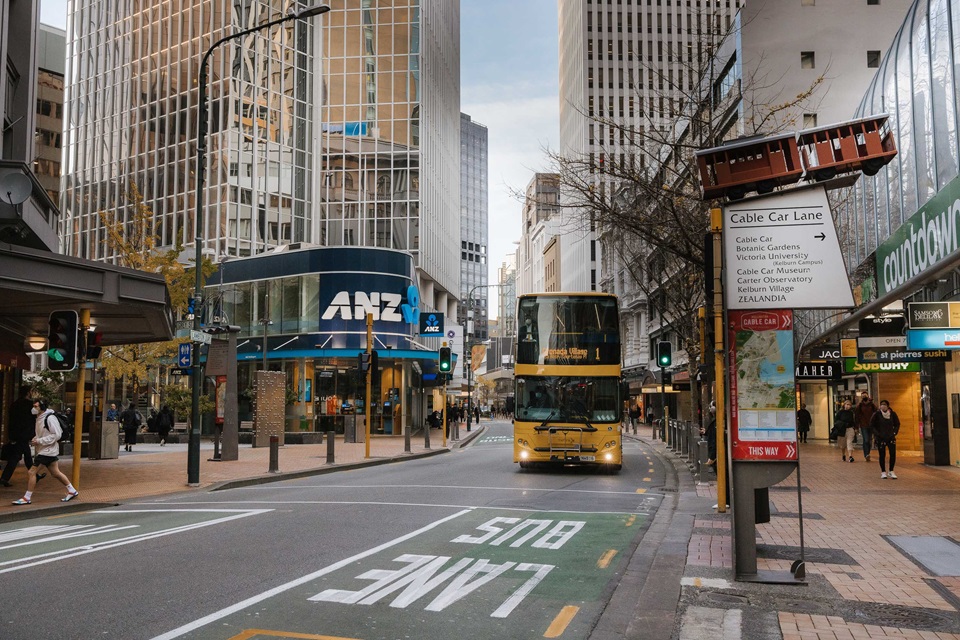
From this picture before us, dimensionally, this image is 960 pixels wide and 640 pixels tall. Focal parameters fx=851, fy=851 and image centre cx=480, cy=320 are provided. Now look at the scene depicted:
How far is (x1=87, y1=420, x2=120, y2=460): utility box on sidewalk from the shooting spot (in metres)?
25.7

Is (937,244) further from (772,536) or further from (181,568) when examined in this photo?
(181,568)

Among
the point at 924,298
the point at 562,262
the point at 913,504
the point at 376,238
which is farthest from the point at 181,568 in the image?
the point at 562,262

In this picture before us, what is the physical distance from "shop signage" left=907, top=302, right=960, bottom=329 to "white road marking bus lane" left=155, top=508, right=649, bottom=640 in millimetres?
7649

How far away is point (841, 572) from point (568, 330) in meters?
12.8

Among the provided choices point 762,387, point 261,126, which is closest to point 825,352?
point 762,387

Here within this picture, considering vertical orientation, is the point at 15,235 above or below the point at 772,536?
above

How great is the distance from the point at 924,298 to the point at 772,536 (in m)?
12.9

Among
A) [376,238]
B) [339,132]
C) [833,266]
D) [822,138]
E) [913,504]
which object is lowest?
[913,504]

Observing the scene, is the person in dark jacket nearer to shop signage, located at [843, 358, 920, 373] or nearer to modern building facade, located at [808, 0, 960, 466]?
modern building facade, located at [808, 0, 960, 466]

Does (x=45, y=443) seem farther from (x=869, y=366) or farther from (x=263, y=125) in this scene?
(x=263, y=125)

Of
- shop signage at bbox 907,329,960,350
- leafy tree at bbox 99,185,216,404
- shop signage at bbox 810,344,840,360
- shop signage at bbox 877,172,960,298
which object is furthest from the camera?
leafy tree at bbox 99,185,216,404

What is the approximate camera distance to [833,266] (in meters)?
7.92

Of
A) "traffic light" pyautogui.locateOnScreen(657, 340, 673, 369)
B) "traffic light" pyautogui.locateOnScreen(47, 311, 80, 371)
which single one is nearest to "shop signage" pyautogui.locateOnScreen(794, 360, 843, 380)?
"traffic light" pyautogui.locateOnScreen(657, 340, 673, 369)

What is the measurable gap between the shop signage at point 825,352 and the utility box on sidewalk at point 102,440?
78.5 ft
